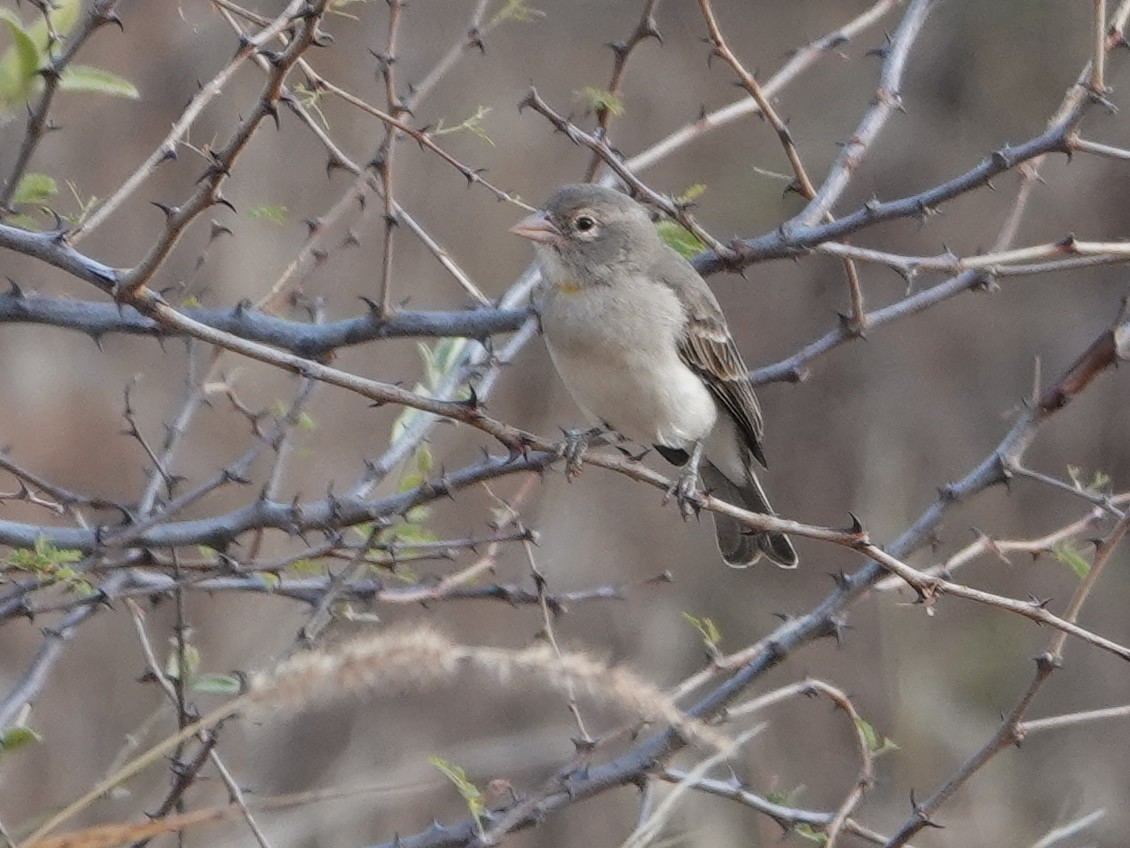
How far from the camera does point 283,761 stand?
10133 millimetres

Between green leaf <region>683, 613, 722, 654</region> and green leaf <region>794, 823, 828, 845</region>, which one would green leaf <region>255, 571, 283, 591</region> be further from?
green leaf <region>794, 823, 828, 845</region>

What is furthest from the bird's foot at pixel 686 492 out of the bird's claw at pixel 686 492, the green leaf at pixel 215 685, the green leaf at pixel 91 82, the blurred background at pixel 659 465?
the blurred background at pixel 659 465

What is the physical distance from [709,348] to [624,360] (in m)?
0.49

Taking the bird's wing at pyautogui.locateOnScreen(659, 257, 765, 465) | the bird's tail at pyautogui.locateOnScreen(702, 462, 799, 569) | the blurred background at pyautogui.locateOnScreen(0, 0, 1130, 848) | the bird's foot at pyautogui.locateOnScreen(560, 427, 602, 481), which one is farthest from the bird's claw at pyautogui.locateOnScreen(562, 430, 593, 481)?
the blurred background at pyautogui.locateOnScreen(0, 0, 1130, 848)

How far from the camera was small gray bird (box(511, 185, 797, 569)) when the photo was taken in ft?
16.2

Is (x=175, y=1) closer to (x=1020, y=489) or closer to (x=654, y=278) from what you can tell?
(x=654, y=278)

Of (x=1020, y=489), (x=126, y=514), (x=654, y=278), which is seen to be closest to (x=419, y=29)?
(x=1020, y=489)

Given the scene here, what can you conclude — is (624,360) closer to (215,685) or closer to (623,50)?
(623,50)

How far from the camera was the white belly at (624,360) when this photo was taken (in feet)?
16.1

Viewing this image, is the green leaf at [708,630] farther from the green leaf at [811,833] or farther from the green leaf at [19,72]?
the green leaf at [19,72]

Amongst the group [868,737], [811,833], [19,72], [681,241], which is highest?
[19,72]

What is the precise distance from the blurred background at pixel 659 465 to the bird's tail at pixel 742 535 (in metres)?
3.73

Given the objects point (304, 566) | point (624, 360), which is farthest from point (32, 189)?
point (624, 360)

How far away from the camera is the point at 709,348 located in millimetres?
5309
